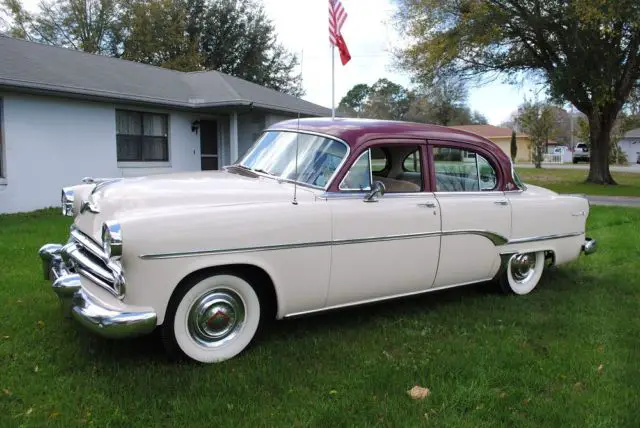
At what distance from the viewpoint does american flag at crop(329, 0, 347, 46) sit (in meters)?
6.01

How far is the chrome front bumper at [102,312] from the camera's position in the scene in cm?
331

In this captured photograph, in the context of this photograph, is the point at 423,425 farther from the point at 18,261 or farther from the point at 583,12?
the point at 583,12

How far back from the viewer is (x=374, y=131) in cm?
461

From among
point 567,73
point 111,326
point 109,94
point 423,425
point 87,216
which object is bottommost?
point 423,425

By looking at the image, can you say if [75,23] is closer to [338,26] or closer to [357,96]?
[338,26]

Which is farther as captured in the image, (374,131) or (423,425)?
→ (374,131)

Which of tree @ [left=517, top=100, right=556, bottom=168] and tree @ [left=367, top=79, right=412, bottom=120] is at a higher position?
tree @ [left=367, top=79, right=412, bottom=120]

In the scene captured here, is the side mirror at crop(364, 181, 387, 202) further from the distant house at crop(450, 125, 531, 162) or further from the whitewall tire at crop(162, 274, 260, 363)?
the distant house at crop(450, 125, 531, 162)

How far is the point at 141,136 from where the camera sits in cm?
1484

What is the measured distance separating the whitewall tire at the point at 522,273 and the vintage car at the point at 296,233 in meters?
0.02

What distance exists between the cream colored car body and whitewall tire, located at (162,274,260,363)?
6.1 inches

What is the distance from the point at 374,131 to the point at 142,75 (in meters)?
13.3

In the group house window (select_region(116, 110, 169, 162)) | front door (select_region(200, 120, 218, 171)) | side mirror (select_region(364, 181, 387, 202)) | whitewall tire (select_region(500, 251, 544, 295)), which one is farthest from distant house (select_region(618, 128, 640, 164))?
side mirror (select_region(364, 181, 387, 202))

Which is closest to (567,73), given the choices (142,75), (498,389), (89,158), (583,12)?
(583,12)
